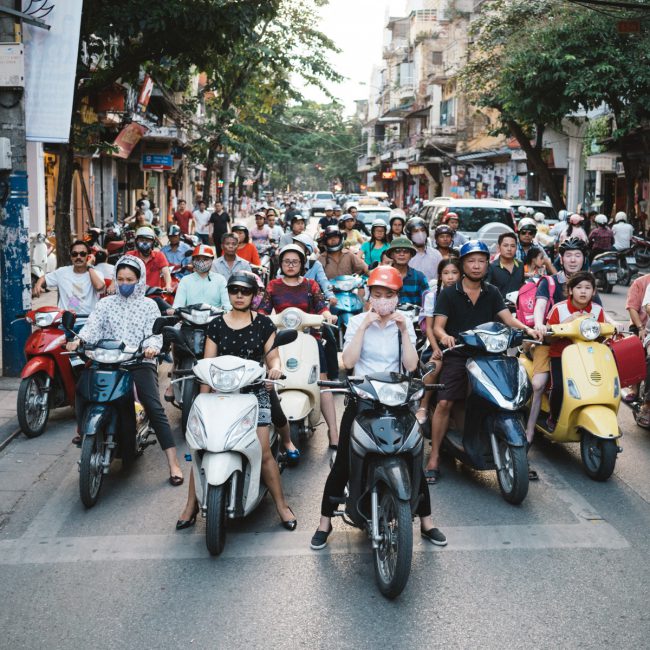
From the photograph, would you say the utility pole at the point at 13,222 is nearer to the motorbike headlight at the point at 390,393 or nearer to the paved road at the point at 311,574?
the paved road at the point at 311,574

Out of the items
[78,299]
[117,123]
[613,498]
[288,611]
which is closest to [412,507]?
[288,611]

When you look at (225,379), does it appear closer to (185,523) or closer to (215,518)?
(215,518)

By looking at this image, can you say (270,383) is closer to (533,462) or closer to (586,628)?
(586,628)

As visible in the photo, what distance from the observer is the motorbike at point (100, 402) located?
19.7 feet

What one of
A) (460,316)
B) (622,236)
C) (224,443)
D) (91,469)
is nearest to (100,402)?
(91,469)

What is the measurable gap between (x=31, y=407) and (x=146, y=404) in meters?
1.78

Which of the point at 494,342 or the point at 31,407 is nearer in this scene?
the point at 494,342

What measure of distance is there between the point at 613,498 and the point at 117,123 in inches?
808

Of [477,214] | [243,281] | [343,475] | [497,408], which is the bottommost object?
[343,475]

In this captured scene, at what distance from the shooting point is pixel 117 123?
24297mm

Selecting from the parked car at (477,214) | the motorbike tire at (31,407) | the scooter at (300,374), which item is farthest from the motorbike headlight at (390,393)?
the parked car at (477,214)

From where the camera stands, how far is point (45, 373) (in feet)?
26.3

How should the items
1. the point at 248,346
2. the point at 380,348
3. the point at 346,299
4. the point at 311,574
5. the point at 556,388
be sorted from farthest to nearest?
the point at 346,299
the point at 556,388
the point at 248,346
the point at 380,348
the point at 311,574

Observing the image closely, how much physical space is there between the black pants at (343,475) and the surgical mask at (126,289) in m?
2.27
